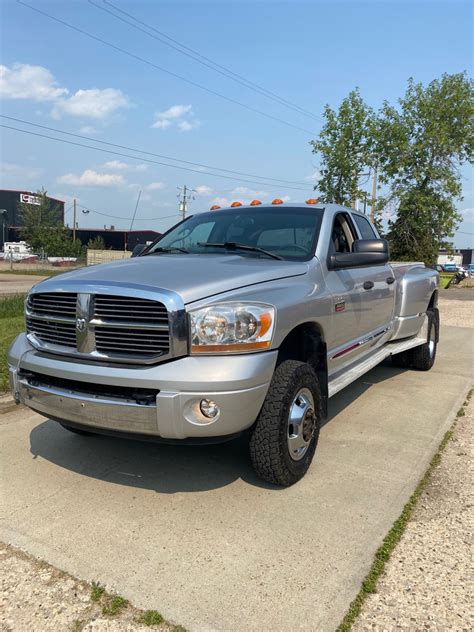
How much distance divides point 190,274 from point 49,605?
173 centimetres

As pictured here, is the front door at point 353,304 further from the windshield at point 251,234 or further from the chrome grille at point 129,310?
the chrome grille at point 129,310

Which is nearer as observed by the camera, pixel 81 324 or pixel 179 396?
pixel 179 396

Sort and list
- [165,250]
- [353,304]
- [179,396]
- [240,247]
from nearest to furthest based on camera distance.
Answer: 1. [179,396]
2. [240,247]
3. [353,304]
4. [165,250]

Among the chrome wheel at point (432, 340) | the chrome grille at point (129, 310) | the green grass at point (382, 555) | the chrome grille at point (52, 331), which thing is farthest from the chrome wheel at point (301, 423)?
the chrome wheel at point (432, 340)

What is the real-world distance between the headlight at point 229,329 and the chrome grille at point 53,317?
0.78 m

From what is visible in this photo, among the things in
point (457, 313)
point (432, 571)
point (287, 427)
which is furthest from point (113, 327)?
point (457, 313)

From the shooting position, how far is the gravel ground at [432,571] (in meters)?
2.00

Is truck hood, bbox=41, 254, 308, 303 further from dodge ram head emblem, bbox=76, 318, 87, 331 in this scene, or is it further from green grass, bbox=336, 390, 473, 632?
green grass, bbox=336, 390, 473, 632

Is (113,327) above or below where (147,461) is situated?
above

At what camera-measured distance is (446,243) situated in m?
26.0

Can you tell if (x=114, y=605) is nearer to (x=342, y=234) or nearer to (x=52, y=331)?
(x=52, y=331)

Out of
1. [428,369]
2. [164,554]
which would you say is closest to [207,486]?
[164,554]

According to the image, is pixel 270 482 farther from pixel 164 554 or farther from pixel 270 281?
pixel 270 281

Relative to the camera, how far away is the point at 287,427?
2.89 metres
